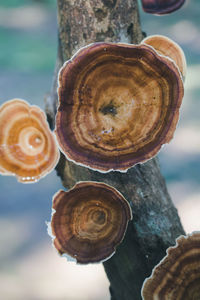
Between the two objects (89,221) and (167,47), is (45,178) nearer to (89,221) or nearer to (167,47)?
(89,221)

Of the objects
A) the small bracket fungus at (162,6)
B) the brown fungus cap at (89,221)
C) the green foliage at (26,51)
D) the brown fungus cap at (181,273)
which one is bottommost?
the brown fungus cap at (181,273)

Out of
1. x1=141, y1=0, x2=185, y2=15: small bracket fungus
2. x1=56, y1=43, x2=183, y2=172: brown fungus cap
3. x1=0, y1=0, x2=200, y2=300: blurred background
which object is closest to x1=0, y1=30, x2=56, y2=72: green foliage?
x1=0, y1=0, x2=200, y2=300: blurred background

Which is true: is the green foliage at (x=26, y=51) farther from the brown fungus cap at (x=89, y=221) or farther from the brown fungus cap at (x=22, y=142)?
the brown fungus cap at (x=89, y=221)

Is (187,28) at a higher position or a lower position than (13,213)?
higher

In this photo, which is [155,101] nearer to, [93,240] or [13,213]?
[93,240]

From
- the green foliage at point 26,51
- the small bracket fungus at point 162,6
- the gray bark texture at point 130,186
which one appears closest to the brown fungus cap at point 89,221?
the gray bark texture at point 130,186

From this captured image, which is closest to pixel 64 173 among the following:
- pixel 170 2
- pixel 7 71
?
pixel 170 2
